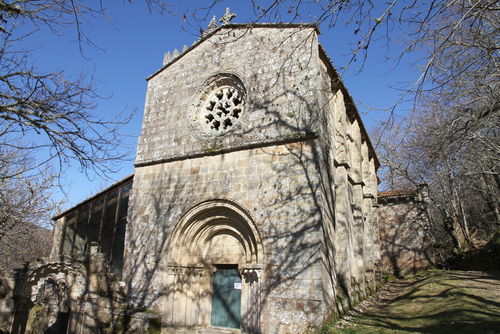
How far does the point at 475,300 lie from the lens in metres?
7.05

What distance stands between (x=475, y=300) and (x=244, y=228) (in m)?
5.46

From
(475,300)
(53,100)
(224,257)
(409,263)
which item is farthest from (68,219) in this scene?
(409,263)

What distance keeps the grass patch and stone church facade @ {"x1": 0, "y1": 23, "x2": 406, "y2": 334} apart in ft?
2.47

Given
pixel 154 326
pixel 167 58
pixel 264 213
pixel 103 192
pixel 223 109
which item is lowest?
pixel 154 326

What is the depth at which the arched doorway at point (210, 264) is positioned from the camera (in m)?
7.69

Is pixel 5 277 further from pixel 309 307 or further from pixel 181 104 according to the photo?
pixel 309 307

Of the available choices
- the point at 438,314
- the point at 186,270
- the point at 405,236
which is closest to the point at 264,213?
the point at 186,270

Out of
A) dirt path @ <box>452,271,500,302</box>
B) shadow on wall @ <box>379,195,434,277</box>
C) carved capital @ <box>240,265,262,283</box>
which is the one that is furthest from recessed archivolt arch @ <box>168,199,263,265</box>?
shadow on wall @ <box>379,195,434,277</box>

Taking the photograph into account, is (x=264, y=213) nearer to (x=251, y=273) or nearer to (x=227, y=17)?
(x=251, y=273)

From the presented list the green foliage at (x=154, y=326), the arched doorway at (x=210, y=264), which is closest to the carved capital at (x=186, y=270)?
the arched doorway at (x=210, y=264)

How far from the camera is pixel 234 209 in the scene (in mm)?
7617

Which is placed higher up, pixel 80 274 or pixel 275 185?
pixel 275 185

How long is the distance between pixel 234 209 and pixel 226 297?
7.61 ft

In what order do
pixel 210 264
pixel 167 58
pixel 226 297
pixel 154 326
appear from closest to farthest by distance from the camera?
pixel 154 326
pixel 226 297
pixel 210 264
pixel 167 58
